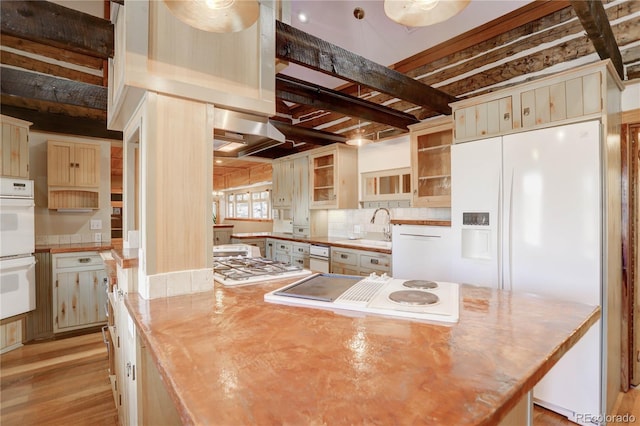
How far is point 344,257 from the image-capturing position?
4.15m

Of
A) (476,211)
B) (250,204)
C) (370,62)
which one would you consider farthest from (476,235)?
(250,204)

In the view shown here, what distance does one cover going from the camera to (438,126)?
3355 mm

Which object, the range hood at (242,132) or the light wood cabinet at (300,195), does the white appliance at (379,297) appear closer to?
the range hood at (242,132)

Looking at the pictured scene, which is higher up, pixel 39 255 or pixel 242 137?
pixel 242 137

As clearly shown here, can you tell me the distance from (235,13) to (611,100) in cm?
253

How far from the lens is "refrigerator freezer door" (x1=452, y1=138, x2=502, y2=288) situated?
95.7 inches

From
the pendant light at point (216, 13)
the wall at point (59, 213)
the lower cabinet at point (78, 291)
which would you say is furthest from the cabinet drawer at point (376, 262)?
the wall at point (59, 213)

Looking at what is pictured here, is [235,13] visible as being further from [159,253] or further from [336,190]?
[336,190]

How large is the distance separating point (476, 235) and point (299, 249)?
2845 mm

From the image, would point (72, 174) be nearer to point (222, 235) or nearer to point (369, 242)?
point (222, 235)

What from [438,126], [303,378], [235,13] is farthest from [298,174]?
[303,378]

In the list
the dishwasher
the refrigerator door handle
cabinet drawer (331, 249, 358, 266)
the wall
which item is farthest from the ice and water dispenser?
the wall

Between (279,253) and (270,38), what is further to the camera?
(279,253)

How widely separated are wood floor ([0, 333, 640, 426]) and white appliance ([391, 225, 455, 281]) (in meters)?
1.21
